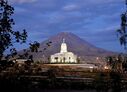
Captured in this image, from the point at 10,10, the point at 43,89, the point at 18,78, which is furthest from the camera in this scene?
the point at 43,89

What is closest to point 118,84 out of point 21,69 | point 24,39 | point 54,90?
point 54,90

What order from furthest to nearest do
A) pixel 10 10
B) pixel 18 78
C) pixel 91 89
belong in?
pixel 91 89 < pixel 18 78 < pixel 10 10

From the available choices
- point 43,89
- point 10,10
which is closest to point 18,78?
point 10,10

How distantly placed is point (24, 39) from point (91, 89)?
1037 cm

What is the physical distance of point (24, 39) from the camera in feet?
41.3

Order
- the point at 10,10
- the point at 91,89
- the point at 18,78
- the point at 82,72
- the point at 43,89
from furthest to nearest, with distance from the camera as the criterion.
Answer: the point at 82,72 < the point at 91,89 < the point at 43,89 < the point at 18,78 < the point at 10,10

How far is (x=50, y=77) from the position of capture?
69.3 ft

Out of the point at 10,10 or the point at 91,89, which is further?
the point at 91,89

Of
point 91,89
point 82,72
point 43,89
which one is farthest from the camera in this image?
point 82,72

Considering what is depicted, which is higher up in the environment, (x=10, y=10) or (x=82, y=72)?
(x=10, y=10)

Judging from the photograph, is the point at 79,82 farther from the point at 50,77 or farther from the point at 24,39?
the point at 24,39

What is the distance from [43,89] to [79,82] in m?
3.00

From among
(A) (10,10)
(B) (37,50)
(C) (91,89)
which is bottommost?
(C) (91,89)

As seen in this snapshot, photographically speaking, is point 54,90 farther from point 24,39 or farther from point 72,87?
point 24,39
